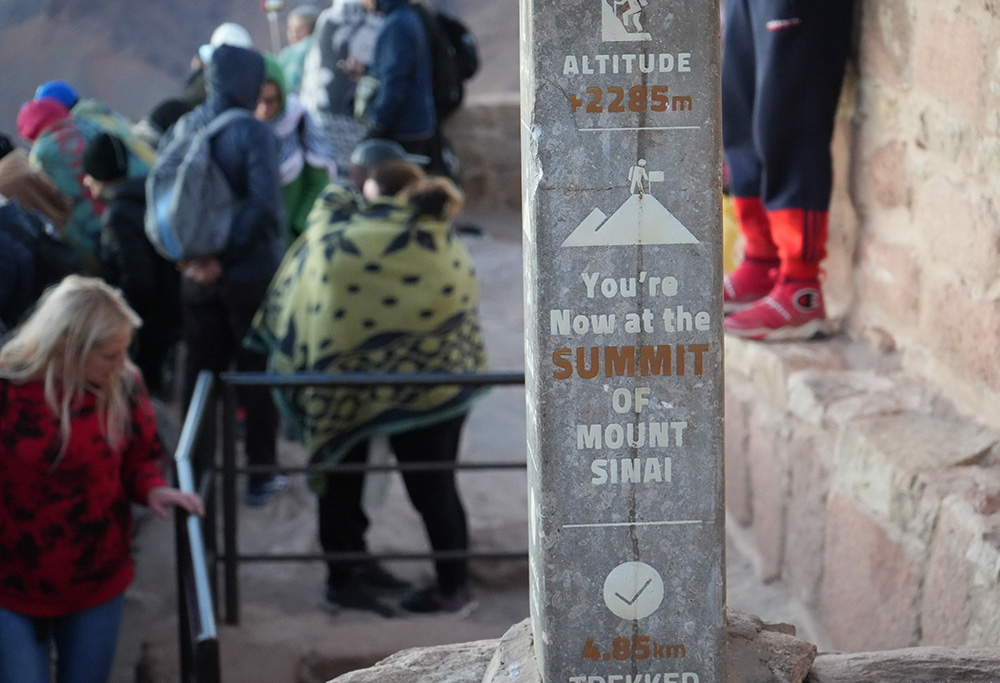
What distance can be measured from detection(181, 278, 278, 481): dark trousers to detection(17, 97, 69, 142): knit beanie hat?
4.02ft

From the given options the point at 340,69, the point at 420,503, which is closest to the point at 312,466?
the point at 420,503

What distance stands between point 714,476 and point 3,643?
1612 mm

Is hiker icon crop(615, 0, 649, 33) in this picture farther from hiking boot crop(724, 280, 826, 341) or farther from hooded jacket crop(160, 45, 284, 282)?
hooded jacket crop(160, 45, 284, 282)

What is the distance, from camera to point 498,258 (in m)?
7.49

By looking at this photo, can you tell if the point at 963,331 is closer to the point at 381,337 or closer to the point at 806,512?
the point at 806,512

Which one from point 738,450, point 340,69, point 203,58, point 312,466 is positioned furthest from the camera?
point 340,69

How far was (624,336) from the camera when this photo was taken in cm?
170

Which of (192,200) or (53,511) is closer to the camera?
(53,511)

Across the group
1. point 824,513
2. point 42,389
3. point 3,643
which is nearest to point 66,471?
point 42,389

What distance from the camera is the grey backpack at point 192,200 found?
378cm

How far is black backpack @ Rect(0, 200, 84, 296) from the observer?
3549mm

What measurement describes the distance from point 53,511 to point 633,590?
1.37 m

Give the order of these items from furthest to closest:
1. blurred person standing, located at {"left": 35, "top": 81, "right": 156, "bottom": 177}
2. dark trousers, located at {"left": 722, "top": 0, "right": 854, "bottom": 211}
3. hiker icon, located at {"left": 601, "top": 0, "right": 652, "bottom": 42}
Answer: blurred person standing, located at {"left": 35, "top": 81, "right": 156, "bottom": 177} → dark trousers, located at {"left": 722, "top": 0, "right": 854, "bottom": 211} → hiker icon, located at {"left": 601, "top": 0, "right": 652, "bottom": 42}

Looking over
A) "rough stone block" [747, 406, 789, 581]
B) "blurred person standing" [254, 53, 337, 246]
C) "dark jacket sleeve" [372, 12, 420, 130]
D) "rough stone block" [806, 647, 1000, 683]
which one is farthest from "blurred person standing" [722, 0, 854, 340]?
"dark jacket sleeve" [372, 12, 420, 130]
